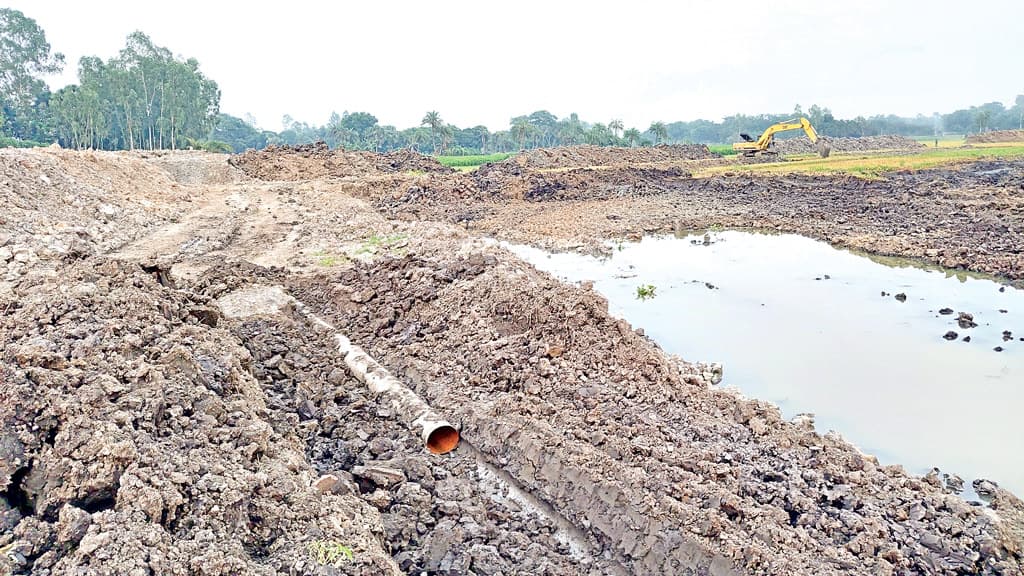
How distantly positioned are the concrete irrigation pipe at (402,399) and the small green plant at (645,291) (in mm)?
6749

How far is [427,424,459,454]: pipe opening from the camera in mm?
6896

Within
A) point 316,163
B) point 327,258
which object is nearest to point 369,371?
point 327,258

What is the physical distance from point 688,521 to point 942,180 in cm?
3159

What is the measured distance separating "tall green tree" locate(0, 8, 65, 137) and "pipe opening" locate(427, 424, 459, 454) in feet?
222

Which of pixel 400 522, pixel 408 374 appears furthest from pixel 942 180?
pixel 400 522

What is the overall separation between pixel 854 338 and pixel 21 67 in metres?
76.2

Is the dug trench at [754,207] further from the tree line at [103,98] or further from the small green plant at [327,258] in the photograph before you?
the tree line at [103,98]

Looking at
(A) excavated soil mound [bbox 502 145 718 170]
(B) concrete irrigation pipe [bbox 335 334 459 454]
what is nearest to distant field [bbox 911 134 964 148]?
(A) excavated soil mound [bbox 502 145 718 170]

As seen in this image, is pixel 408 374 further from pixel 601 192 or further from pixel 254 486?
pixel 601 192

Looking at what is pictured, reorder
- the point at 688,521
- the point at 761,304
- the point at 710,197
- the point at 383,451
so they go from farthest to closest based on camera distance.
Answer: the point at 710,197 < the point at 761,304 < the point at 383,451 < the point at 688,521

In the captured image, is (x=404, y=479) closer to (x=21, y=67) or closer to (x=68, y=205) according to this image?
(x=68, y=205)

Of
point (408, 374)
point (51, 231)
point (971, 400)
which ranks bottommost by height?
point (971, 400)

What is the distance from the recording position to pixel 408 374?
8594 mm

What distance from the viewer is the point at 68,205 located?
55.3 feet
